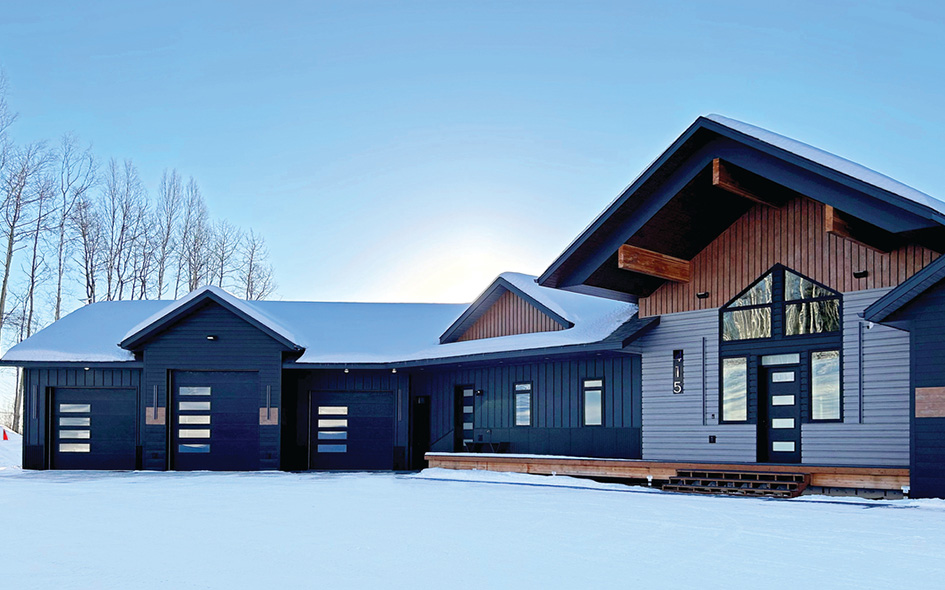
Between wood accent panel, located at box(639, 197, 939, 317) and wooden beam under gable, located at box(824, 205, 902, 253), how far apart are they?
14 centimetres

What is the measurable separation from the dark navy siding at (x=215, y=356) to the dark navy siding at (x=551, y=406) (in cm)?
396

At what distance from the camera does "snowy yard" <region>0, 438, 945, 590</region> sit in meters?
7.41

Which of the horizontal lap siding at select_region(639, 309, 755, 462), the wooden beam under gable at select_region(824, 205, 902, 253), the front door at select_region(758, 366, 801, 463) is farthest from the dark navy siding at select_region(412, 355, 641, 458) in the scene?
the wooden beam under gable at select_region(824, 205, 902, 253)

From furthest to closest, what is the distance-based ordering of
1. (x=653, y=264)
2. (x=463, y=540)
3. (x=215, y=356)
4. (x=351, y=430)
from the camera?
(x=351, y=430) < (x=215, y=356) < (x=653, y=264) < (x=463, y=540)

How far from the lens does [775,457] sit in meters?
16.2

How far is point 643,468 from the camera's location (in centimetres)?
1708

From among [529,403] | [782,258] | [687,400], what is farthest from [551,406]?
[782,258]

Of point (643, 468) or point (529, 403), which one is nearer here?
point (643, 468)

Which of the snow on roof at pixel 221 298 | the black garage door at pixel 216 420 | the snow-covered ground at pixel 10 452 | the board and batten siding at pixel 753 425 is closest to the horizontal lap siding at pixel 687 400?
the board and batten siding at pixel 753 425

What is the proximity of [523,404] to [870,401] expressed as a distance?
8336 millimetres

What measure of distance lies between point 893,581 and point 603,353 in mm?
11529

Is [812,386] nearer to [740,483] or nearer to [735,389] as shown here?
[735,389]

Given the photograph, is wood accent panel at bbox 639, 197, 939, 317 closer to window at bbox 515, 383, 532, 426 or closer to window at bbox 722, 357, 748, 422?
window at bbox 722, 357, 748, 422

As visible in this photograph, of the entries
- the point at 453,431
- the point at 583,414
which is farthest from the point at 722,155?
the point at 453,431
